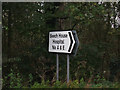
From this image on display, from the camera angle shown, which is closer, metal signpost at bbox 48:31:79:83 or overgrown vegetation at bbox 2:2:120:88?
metal signpost at bbox 48:31:79:83

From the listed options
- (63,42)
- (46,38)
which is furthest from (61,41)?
(46,38)

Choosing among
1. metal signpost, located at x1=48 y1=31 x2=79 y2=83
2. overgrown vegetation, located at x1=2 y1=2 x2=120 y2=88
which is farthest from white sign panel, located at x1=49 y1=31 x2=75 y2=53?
overgrown vegetation, located at x1=2 y1=2 x2=120 y2=88

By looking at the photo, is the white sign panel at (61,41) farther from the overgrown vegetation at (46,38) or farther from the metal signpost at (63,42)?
the overgrown vegetation at (46,38)

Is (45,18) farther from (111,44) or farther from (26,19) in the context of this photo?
(111,44)

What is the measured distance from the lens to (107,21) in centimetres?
916

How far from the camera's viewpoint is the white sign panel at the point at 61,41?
542cm

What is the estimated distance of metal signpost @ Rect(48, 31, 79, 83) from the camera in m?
5.40

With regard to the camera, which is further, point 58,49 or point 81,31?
point 81,31

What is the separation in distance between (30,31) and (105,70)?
13.8ft

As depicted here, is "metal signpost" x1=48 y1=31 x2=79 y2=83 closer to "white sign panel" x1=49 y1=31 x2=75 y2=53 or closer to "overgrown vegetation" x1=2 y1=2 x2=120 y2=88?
"white sign panel" x1=49 y1=31 x2=75 y2=53

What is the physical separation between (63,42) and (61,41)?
0.30ft

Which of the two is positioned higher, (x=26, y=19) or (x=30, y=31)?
(x=26, y=19)

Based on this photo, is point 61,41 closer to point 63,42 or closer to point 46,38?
point 63,42

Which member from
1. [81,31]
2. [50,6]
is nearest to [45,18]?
[50,6]
